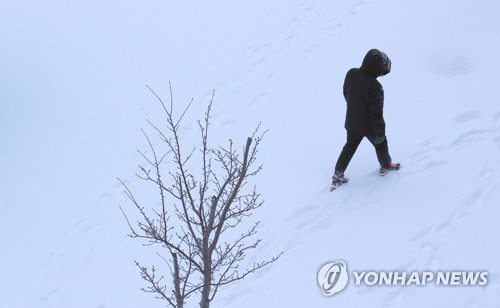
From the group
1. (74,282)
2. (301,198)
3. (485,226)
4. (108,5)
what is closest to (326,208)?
(301,198)

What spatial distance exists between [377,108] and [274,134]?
98.8 inches

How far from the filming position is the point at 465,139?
→ 6.43 metres

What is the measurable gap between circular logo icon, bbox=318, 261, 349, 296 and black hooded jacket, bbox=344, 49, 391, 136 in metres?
1.45

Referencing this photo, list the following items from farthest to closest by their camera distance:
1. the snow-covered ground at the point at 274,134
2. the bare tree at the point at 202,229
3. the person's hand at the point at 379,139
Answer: the person's hand at the point at 379,139 < the snow-covered ground at the point at 274,134 < the bare tree at the point at 202,229

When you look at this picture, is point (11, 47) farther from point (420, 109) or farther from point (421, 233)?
point (421, 233)

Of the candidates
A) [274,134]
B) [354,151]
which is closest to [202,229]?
[354,151]

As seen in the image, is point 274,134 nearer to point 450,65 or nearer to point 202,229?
point 450,65

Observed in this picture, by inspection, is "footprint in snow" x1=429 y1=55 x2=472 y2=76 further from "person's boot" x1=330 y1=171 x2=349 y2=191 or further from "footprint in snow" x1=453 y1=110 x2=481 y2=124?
"person's boot" x1=330 y1=171 x2=349 y2=191

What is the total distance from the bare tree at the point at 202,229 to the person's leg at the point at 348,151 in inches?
38.4

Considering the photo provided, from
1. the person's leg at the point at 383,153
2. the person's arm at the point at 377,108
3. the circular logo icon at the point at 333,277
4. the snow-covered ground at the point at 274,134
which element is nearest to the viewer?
the circular logo icon at the point at 333,277

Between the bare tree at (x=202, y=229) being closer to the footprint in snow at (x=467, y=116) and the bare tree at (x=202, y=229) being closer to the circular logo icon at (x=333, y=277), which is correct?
the circular logo icon at (x=333, y=277)

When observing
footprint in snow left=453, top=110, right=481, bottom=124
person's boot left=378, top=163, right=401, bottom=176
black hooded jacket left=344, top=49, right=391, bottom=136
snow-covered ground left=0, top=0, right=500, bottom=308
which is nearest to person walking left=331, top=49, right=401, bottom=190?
black hooded jacket left=344, top=49, right=391, bottom=136

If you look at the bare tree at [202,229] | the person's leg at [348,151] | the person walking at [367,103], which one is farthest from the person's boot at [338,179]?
the bare tree at [202,229]

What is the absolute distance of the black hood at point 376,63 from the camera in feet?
16.9
